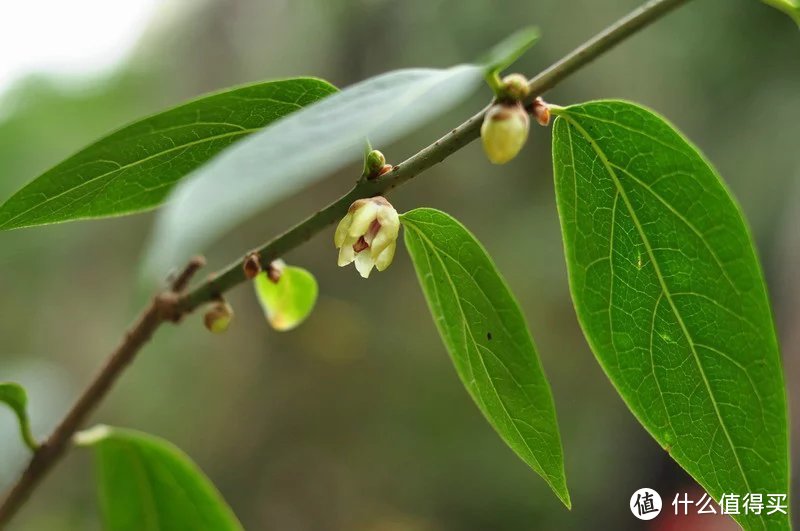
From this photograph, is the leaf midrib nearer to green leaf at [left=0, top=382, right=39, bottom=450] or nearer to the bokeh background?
green leaf at [left=0, top=382, right=39, bottom=450]

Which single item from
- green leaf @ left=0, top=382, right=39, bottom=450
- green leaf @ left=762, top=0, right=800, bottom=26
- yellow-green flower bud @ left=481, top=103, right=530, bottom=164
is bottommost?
green leaf @ left=0, top=382, right=39, bottom=450

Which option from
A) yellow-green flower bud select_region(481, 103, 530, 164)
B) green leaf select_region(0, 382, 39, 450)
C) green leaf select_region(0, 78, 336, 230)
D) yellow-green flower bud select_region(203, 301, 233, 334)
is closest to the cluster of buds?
yellow-green flower bud select_region(481, 103, 530, 164)

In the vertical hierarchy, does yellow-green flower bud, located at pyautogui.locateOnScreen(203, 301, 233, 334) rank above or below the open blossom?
below

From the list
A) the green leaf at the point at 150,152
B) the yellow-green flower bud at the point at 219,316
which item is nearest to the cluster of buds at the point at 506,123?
the green leaf at the point at 150,152

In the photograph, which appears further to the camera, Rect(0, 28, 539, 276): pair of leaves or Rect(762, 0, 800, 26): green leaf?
Rect(762, 0, 800, 26): green leaf

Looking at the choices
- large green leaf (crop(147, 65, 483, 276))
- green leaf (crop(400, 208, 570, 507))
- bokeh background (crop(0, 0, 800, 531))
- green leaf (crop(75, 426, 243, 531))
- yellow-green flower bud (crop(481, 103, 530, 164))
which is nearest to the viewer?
large green leaf (crop(147, 65, 483, 276))

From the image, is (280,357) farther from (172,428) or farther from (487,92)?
(487,92)

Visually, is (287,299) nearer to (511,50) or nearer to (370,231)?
(370,231)
